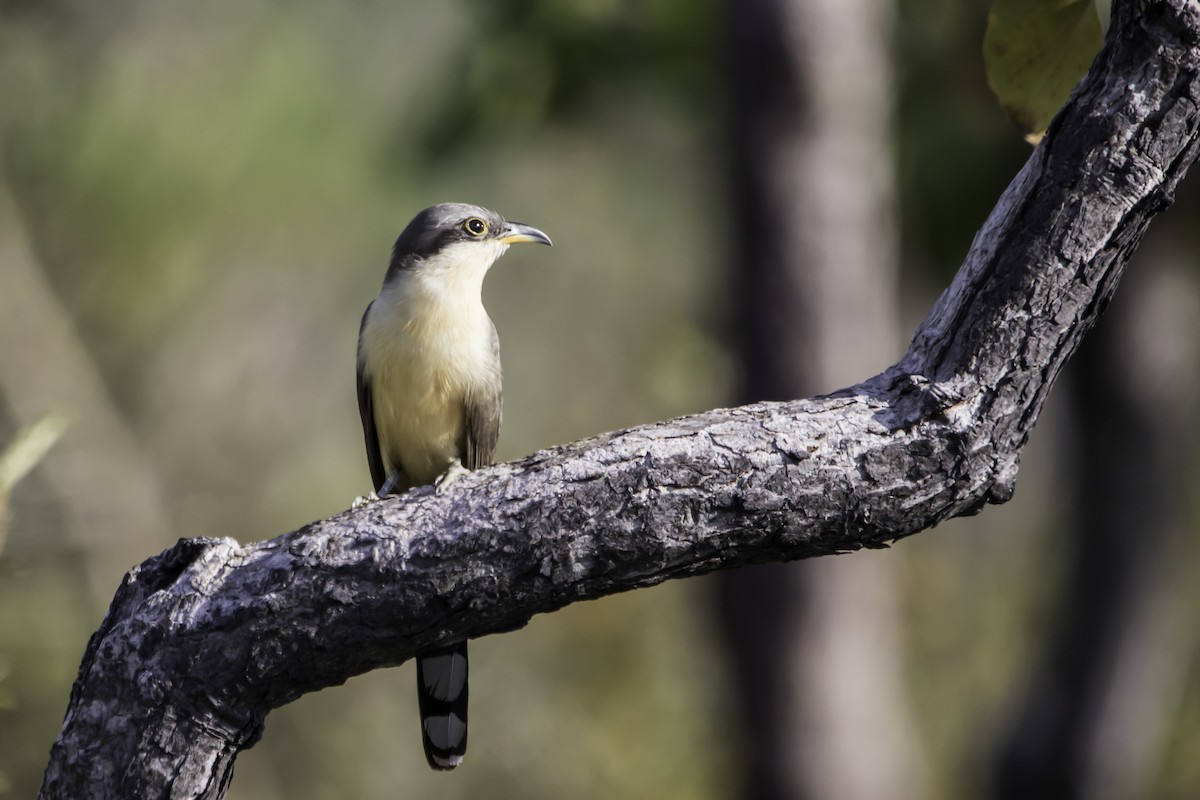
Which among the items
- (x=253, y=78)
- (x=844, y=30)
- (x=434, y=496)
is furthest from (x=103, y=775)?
(x=253, y=78)

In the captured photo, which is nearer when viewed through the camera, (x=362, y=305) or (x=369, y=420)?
(x=369, y=420)

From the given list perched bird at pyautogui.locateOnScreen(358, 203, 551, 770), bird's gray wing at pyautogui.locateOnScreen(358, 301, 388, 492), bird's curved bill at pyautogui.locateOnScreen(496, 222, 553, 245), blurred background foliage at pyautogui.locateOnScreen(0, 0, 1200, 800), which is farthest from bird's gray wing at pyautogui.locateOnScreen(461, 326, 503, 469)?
blurred background foliage at pyautogui.locateOnScreen(0, 0, 1200, 800)

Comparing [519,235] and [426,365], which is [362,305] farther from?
[426,365]

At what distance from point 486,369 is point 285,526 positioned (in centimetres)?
616

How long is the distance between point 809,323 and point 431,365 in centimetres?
363

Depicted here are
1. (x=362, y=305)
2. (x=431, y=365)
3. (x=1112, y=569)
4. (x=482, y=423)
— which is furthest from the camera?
(x=362, y=305)

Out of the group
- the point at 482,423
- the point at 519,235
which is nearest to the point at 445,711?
the point at 482,423

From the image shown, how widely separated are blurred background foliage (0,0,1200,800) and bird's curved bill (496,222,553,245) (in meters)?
2.77

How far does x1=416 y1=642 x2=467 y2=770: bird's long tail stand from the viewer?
167 inches

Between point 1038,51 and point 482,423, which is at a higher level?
point 482,423

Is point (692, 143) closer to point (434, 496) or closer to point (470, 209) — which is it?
point (470, 209)

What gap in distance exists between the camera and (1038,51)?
3010mm

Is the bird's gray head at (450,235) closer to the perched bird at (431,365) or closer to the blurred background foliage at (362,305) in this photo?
the perched bird at (431,365)

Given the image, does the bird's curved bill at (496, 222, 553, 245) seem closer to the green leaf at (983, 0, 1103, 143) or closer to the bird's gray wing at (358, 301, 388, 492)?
the bird's gray wing at (358, 301, 388, 492)
